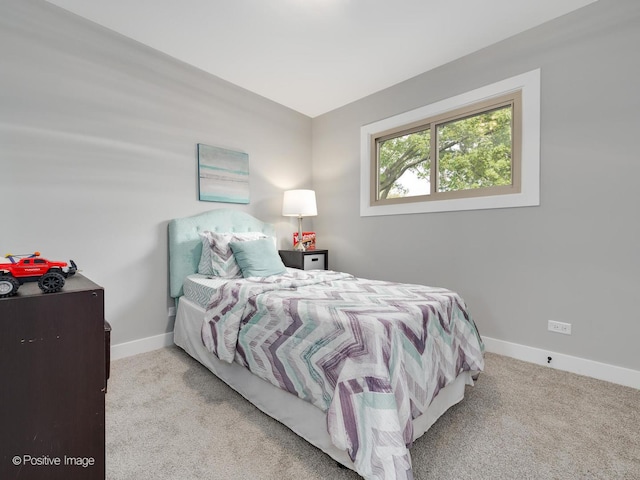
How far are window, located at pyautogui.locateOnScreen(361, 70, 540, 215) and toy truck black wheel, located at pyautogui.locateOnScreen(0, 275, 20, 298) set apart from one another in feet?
9.35

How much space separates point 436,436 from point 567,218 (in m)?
1.84

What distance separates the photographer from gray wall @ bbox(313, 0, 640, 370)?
1975 millimetres

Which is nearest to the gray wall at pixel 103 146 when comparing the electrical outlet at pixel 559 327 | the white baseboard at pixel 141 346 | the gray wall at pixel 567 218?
the white baseboard at pixel 141 346

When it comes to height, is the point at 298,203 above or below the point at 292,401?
above

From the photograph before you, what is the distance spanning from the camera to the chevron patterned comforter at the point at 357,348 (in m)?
1.09

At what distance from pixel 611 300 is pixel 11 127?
4197mm

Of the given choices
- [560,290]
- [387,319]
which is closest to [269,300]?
[387,319]

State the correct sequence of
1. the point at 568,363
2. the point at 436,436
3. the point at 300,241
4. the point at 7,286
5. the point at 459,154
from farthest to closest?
the point at 300,241
the point at 459,154
the point at 568,363
the point at 436,436
the point at 7,286

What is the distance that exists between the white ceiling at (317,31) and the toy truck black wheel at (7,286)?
2.17 m

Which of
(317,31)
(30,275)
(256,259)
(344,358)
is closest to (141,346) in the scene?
(256,259)

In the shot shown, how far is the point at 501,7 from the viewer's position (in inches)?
82.9

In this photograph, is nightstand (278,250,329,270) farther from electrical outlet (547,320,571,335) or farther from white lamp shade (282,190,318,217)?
electrical outlet (547,320,571,335)

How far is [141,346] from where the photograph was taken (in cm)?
250

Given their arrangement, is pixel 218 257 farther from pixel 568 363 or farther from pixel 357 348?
pixel 568 363
